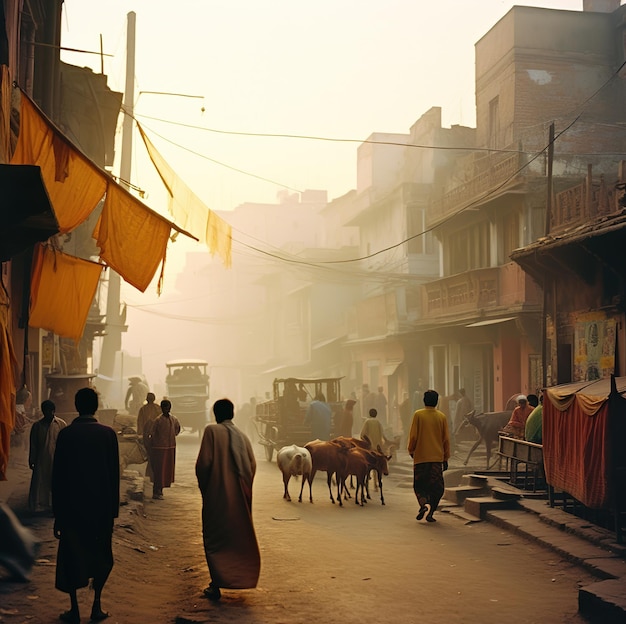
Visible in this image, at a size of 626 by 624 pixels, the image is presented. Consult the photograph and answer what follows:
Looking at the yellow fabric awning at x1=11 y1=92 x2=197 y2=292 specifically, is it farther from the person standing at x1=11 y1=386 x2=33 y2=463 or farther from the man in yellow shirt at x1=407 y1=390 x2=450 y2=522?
the man in yellow shirt at x1=407 y1=390 x2=450 y2=522

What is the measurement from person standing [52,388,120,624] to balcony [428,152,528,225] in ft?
61.6

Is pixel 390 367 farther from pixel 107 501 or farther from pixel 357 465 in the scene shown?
pixel 107 501

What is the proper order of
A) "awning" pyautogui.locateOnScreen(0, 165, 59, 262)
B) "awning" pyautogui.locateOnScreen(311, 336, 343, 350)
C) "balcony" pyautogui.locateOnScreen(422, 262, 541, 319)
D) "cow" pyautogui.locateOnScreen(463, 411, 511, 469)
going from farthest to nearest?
1. "awning" pyautogui.locateOnScreen(311, 336, 343, 350)
2. "balcony" pyautogui.locateOnScreen(422, 262, 541, 319)
3. "cow" pyautogui.locateOnScreen(463, 411, 511, 469)
4. "awning" pyautogui.locateOnScreen(0, 165, 59, 262)

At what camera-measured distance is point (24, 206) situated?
6871 mm

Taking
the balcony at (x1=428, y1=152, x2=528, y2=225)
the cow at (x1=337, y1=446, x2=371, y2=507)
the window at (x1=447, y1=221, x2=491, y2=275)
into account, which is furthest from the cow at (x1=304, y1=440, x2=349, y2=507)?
the window at (x1=447, y1=221, x2=491, y2=275)

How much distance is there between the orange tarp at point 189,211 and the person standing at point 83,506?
595 centimetres

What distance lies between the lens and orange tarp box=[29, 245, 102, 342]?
12148mm

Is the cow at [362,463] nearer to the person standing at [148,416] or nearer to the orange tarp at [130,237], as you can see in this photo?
the person standing at [148,416]

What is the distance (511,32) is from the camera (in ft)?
98.0

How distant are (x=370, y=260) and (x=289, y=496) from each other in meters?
29.2

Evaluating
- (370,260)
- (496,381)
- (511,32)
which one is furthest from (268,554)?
(370,260)

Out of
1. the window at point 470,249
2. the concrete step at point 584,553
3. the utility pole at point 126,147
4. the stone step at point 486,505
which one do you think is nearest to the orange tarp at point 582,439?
the concrete step at point 584,553

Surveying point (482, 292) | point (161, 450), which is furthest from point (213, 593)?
point (482, 292)

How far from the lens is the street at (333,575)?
7.34m
